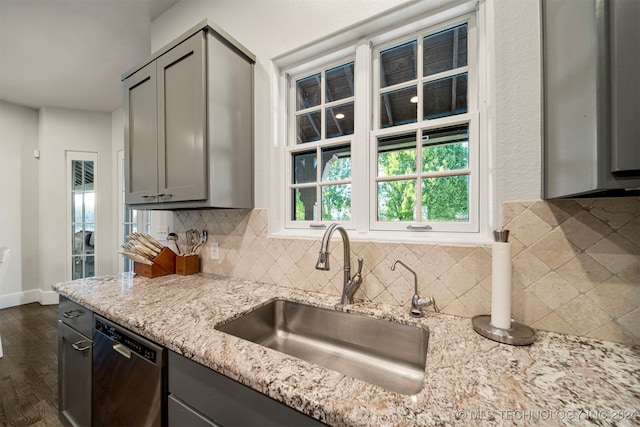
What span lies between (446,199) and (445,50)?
737 millimetres

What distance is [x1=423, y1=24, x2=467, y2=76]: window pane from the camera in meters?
1.17

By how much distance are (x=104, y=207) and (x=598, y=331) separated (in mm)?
5304

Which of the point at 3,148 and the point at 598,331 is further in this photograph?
the point at 3,148

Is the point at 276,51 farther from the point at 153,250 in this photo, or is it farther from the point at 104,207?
the point at 104,207

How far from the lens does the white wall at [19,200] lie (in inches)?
132

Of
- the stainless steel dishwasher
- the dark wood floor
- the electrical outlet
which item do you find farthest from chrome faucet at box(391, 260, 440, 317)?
the dark wood floor

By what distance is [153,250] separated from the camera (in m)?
1.71

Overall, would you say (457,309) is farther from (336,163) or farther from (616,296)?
(336,163)

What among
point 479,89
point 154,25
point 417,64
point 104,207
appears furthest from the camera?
point 104,207

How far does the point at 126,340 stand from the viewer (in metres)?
1.00

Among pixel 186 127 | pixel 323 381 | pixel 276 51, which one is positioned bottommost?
pixel 323 381

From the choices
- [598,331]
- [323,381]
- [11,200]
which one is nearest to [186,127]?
[323,381]

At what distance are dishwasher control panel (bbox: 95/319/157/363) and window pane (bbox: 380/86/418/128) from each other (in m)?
1.44

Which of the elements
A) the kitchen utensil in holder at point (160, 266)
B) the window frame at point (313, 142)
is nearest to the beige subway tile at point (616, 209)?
the window frame at point (313, 142)
